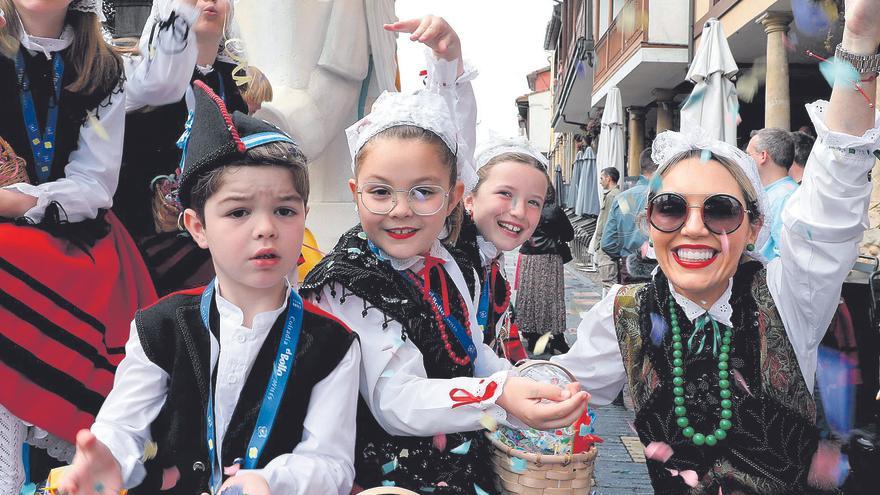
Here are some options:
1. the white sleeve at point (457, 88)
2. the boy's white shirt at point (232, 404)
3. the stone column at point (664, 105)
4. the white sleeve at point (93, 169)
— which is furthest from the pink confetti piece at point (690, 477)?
the stone column at point (664, 105)

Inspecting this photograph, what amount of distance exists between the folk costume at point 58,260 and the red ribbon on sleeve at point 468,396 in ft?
3.83

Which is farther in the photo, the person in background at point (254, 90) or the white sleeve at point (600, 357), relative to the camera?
the person in background at point (254, 90)

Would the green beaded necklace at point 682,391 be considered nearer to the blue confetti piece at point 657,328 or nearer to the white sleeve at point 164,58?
the blue confetti piece at point 657,328

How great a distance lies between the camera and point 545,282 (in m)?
7.20

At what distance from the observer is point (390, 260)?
6.27 feet

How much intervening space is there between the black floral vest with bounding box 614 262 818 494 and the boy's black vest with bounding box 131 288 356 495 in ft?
2.80

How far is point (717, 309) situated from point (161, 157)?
2.03 meters

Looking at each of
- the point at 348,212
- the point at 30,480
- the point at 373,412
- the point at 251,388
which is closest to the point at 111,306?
the point at 30,480

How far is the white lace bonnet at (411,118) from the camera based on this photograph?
1.88 meters

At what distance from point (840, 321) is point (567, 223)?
5.33 meters

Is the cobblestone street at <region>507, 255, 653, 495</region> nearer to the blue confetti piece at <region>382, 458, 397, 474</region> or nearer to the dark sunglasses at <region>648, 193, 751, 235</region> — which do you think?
the blue confetti piece at <region>382, 458, 397, 474</region>

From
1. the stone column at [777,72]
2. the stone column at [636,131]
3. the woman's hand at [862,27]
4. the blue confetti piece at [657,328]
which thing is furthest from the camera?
the stone column at [636,131]

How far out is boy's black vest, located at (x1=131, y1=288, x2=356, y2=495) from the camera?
158 cm

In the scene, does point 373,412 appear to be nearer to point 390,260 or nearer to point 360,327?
point 360,327
